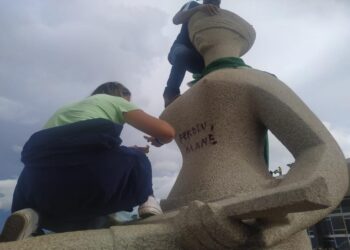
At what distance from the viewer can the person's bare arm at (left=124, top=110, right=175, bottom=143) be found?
2031mm

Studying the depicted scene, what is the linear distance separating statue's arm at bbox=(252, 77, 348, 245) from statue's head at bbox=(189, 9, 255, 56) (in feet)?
2.26

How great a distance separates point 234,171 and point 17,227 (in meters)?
1.37

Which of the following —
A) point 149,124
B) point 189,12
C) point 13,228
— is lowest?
point 13,228

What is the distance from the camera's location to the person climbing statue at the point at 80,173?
5.98 feet

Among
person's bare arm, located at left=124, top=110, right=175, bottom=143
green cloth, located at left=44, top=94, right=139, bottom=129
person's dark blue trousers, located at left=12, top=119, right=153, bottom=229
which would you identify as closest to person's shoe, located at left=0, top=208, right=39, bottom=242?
person's dark blue trousers, located at left=12, top=119, right=153, bottom=229

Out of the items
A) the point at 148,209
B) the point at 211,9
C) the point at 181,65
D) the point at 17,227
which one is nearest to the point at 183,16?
the point at 211,9

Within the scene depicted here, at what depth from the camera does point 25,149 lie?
1978 mm

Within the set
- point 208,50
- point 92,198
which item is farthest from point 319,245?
point 92,198

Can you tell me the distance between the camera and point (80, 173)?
1.81 meters

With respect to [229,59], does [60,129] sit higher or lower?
lower

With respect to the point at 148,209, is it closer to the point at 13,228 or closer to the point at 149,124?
the point at 149,124

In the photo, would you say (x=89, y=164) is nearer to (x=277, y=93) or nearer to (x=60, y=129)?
(x=60, y=129)

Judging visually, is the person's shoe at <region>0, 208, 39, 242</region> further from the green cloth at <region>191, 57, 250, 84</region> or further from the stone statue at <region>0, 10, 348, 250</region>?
the green cloth at <region>191, 57, 250, 84</region>

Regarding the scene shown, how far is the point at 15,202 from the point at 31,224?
35 cm
